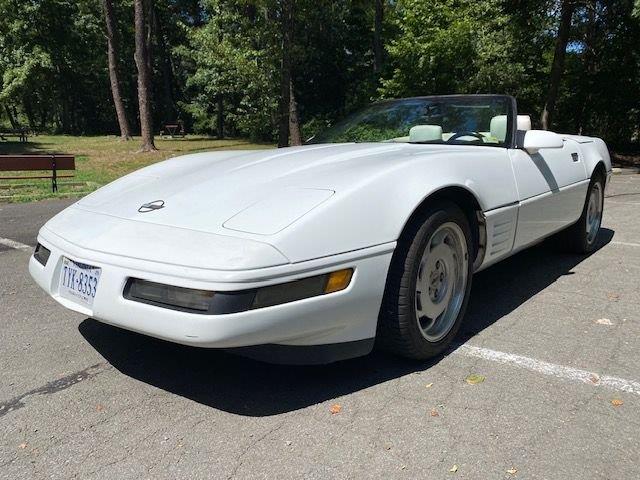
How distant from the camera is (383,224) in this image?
7.89 ft

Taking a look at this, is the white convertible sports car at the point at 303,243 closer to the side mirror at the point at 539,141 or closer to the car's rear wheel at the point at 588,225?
the side mirror at the point at 539,141

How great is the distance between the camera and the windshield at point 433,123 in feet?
11.7

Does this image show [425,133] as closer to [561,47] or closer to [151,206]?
[151,206]

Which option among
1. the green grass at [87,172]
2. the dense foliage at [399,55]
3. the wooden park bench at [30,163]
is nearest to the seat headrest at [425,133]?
the green grass at [87,172]

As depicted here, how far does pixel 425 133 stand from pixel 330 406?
6.38ft

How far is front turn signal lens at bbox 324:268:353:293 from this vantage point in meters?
2.23

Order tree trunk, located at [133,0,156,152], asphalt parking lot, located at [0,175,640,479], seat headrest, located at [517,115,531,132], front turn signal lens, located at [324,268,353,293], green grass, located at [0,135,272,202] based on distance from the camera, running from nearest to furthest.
Answer: asphalt parking lot, located at [0,175,640,479] < front turn signal lens, located at [324,268,353,293] < seat headrest, located at [517,115,531,132] < green grass, located at [0,135,272,202] < tree trunk, located at [133,0,156,152]

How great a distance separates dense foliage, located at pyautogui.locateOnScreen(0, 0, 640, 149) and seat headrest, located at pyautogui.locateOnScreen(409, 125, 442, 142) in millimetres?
11549

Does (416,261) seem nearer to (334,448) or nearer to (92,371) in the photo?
(334,448)

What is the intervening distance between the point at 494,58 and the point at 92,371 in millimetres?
17367

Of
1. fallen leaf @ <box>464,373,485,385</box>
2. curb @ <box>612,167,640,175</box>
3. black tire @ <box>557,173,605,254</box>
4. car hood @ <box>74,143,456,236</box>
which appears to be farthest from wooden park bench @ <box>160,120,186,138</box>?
fallen leaf @ <box>464,373,485,385</box>

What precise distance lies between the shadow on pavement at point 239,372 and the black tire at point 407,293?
0.47 ft

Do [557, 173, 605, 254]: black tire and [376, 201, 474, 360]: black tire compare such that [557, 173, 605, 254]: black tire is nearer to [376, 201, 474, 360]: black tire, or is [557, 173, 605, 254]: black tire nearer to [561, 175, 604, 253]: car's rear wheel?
[561, 175, 604, 253]: car's rear wheel

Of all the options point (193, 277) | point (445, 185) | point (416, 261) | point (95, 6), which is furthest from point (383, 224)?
point (95, 6)
